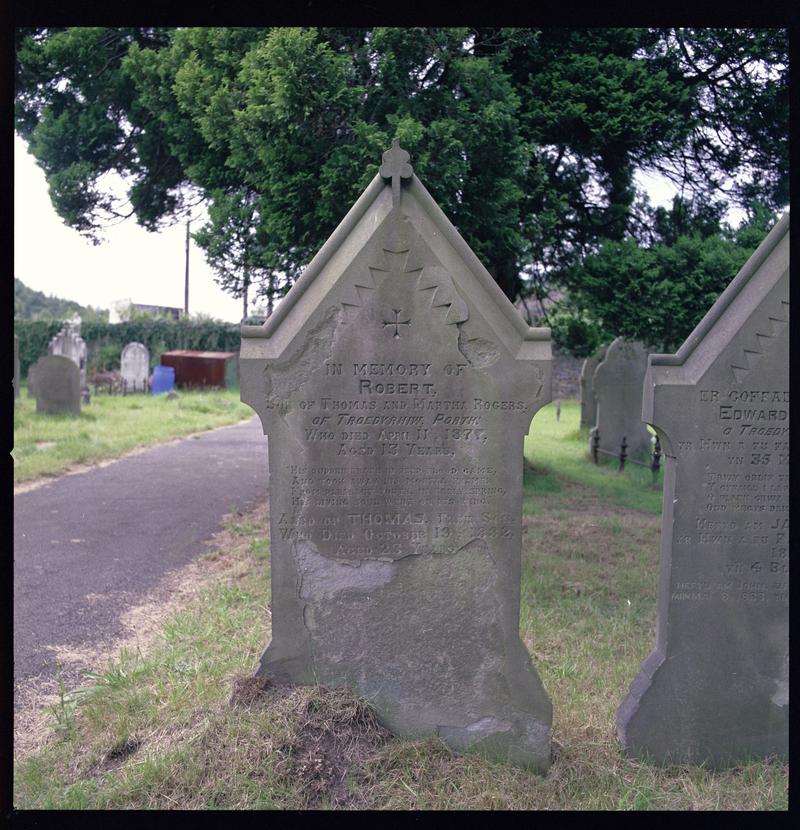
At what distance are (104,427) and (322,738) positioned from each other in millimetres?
14312

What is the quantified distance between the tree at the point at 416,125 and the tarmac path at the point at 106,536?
314cm

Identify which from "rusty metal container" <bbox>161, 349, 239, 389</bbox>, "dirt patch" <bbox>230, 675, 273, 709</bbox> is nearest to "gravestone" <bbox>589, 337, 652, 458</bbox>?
"dirt patch" <bbox>230, 675, 273, 709</bbox>

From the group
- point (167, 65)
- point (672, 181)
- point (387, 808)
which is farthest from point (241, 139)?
point (387, 808)

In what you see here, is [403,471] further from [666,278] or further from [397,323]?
[666,278]

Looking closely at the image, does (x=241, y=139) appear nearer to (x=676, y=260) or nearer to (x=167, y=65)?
(x=167, y=65)

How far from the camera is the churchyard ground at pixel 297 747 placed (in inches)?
135

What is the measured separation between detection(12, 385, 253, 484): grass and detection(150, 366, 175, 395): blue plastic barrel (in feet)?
8.81

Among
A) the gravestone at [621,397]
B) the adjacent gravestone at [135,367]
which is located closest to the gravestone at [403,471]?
the gravestone at [621,397]

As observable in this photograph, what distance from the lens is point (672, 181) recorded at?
348 inches

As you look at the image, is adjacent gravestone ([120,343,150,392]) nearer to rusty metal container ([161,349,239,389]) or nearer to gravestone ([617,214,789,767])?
rusty metal container ([161,349,239,389])

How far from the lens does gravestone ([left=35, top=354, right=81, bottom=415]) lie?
16.6 m

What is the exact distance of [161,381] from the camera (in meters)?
28.3

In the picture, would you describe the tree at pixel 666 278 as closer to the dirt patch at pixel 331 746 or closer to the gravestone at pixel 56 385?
the dirt patch at pixel 331 746

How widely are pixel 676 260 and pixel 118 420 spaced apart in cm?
1437
